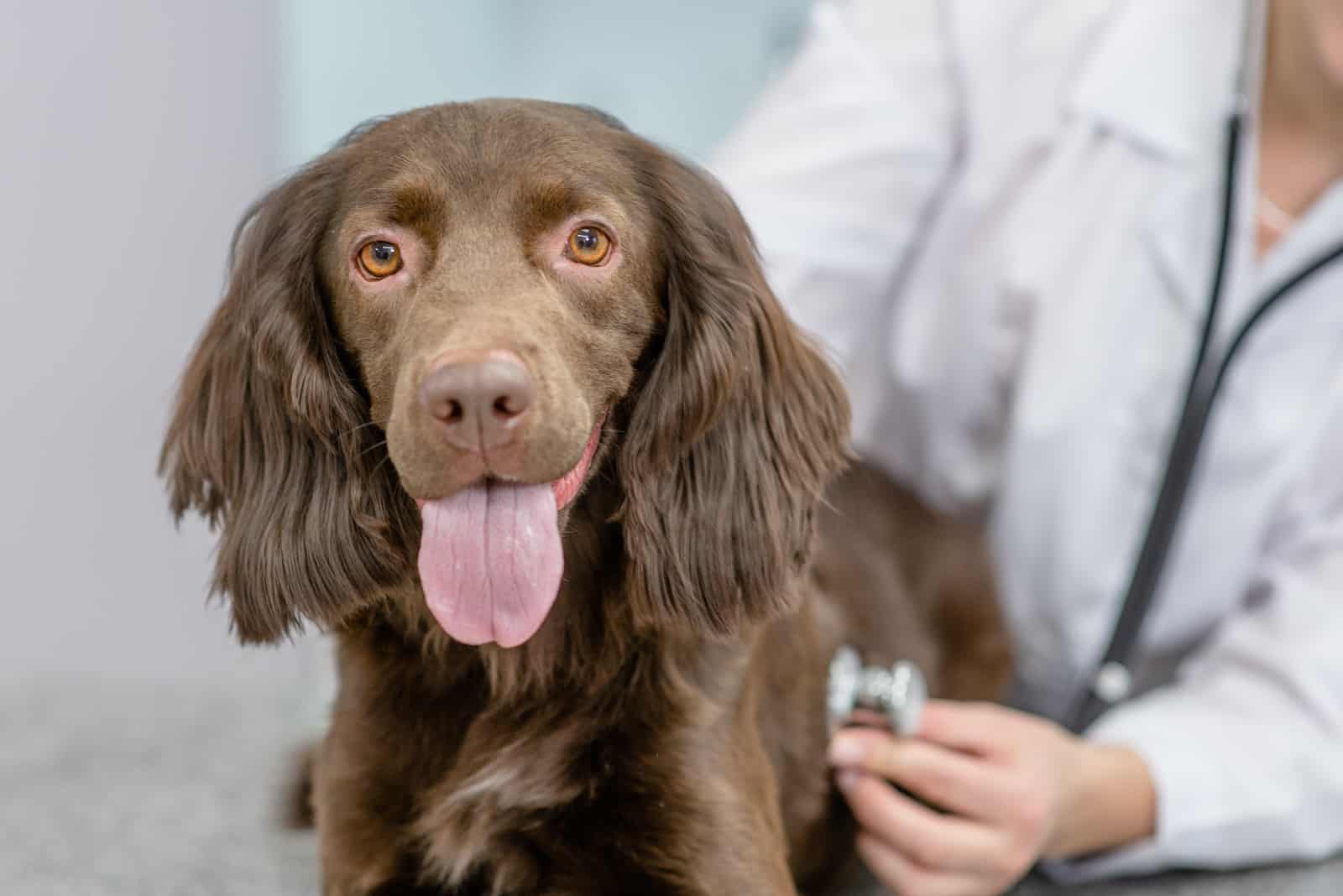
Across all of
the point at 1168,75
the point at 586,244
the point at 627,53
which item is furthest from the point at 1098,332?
the point at 627,53

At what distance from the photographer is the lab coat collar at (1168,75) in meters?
1.70

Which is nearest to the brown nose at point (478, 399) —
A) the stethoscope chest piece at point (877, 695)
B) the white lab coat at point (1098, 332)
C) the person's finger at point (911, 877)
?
the stethoscope chest piece at point (877, 695)

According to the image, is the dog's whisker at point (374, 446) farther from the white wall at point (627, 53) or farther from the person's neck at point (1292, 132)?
the white wall at point (627, 53)

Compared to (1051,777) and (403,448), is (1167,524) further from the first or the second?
(403,448)

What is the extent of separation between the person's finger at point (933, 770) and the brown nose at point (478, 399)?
0.67 meters

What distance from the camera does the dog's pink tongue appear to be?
94cm

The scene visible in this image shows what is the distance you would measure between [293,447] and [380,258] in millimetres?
182

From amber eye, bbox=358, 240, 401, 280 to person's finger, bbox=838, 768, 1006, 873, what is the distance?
74 centimetres

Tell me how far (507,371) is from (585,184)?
0.22 metres

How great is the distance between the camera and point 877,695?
1424mm

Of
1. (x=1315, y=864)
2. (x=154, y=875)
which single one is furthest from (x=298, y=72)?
(x=1315, y=864)

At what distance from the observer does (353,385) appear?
1106 millimetres

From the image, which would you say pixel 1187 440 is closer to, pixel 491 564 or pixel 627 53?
pixel 491 564

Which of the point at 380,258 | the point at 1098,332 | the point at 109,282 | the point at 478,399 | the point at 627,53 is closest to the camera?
the point at 478,399
